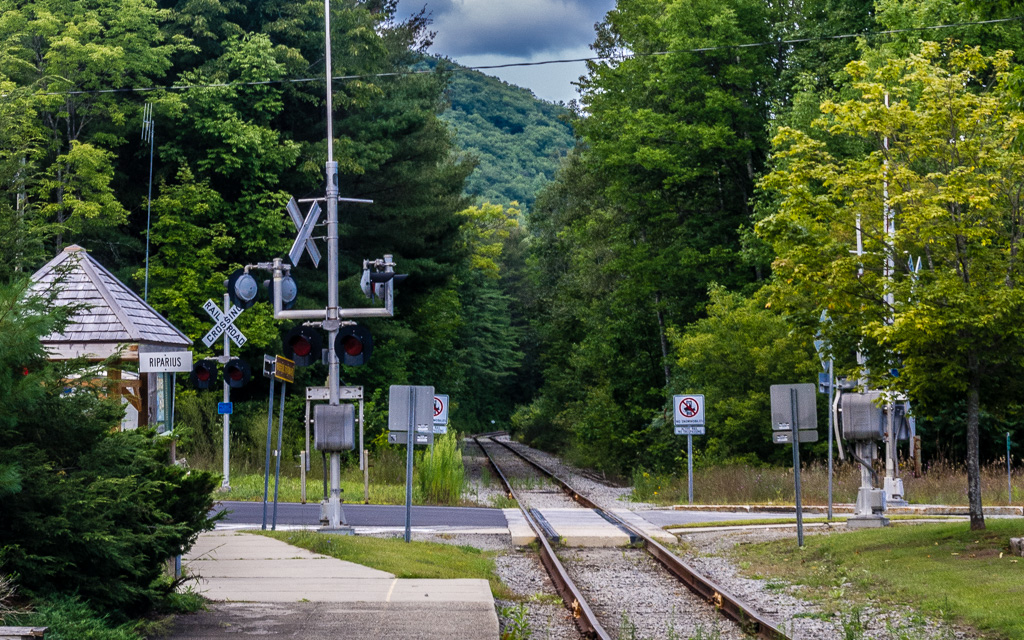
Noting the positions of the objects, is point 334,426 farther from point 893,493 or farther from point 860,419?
point 893,493

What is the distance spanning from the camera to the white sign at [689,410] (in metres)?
29.5

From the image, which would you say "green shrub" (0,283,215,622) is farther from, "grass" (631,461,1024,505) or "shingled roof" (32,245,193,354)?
"grass" (631,461,1024,505)

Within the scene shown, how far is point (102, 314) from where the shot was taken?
1506cm

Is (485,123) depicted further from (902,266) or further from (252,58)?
(902,266)

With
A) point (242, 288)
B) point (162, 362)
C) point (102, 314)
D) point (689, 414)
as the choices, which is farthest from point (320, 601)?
point (689, 414)

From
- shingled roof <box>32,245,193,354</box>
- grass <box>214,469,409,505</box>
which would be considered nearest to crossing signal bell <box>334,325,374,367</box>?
shingled roof <box>32,245,193,354</box>

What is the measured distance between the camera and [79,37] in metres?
38.9

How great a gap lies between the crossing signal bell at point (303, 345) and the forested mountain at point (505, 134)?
400 ft

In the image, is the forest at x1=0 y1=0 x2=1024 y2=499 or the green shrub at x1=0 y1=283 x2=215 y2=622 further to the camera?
the forest at x1=0 y1=0 x2=1024 y2=499

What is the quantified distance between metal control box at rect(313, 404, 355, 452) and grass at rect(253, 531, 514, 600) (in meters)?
1.69

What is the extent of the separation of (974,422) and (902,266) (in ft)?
8.50

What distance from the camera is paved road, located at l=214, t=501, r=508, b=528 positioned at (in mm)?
22219

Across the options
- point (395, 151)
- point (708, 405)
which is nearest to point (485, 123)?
point (395, 151)

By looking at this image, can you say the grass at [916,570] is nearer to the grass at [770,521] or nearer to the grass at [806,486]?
the grass at [770,521]
